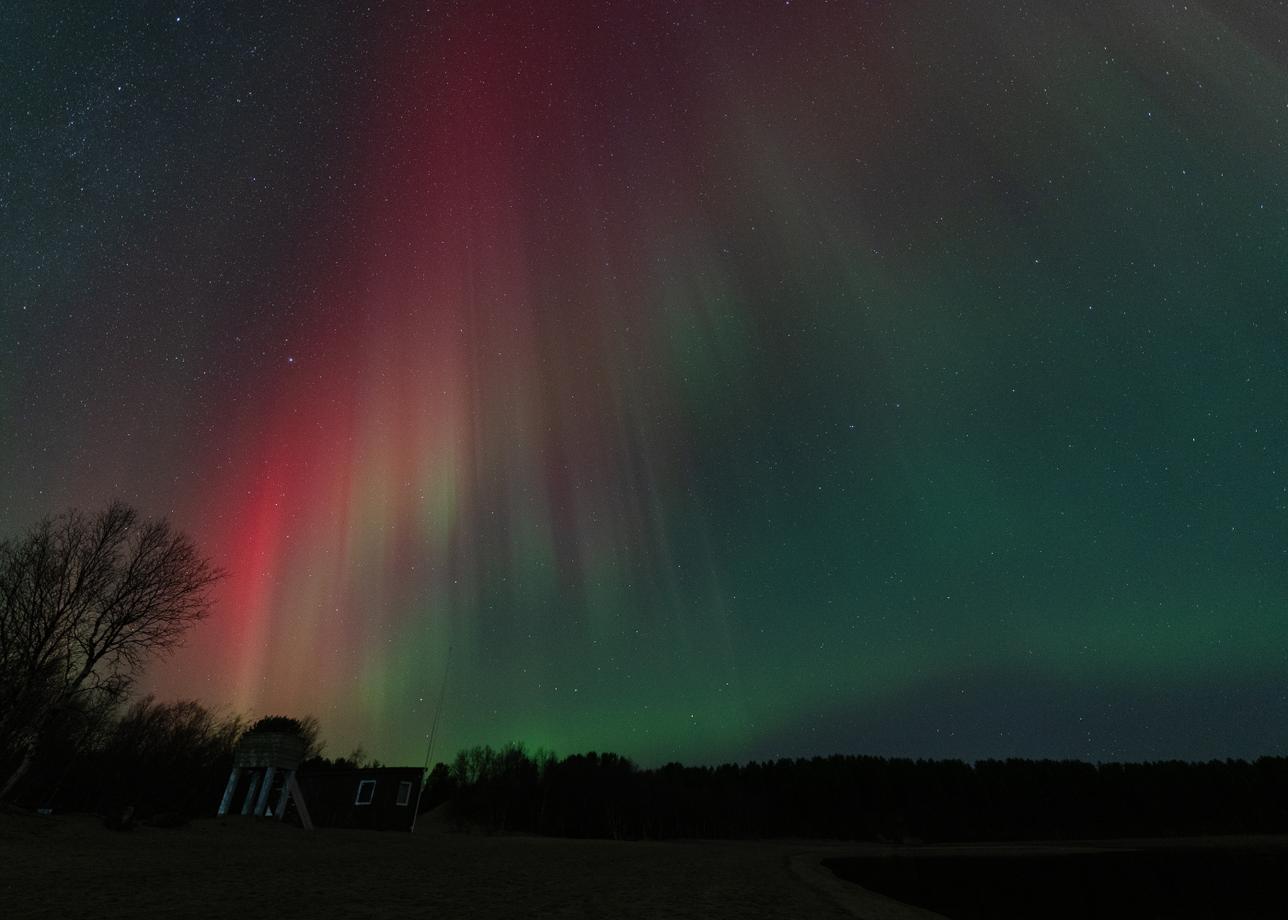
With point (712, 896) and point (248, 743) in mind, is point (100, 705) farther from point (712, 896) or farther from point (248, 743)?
point (712, 896)

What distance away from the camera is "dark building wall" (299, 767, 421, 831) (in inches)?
2109

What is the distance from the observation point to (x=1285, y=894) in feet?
113

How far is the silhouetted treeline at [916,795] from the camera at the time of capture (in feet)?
406

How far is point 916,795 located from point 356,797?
12110 cm

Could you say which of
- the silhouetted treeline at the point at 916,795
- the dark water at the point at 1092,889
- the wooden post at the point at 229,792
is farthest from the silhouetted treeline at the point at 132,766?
the silhouetted treeline at the point at 916,795

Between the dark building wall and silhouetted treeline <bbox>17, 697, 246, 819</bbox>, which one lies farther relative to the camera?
the dark building wall

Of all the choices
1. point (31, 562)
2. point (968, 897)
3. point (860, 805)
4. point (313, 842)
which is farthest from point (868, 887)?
point (860, 805)

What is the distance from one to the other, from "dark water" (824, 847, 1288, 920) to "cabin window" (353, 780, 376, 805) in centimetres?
3526

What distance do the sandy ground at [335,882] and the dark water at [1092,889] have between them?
472cm

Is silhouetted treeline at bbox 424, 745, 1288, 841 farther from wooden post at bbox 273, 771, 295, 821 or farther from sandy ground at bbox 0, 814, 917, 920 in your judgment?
sandy ground at bbox 0, 814, 917, 920

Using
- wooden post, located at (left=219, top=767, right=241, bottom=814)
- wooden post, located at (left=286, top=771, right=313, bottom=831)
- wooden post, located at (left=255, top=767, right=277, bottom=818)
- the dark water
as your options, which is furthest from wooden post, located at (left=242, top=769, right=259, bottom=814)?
the dark water

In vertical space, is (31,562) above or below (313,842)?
above

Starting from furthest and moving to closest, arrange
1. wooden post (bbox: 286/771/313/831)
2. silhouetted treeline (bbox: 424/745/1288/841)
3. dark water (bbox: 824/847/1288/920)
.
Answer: silhouetted treeline (bbox: 424/745/1288/841), wooden post (bbox: 286/771/313/831), dark water (bbox: 824/847/1288/920)

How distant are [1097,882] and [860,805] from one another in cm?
10241
